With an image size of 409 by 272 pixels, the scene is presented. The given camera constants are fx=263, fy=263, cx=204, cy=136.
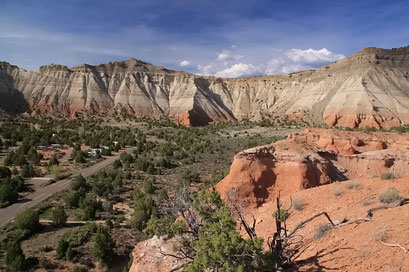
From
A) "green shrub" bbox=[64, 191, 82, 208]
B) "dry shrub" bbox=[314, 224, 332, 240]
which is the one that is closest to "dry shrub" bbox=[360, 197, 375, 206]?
"dry shrub" bbox=[314, 224, 332, 240]

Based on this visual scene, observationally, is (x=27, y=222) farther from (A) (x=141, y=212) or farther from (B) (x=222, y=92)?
(B) (x=222, y=92)

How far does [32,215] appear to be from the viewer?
51.0 ft

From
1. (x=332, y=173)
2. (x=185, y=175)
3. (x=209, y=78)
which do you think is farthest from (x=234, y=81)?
(x=332, y=173)

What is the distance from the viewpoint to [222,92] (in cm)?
8900

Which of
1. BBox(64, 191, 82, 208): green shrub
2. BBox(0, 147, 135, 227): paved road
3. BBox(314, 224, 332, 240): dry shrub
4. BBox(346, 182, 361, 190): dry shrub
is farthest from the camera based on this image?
BBox(64, 191, 82, 208): green shrub

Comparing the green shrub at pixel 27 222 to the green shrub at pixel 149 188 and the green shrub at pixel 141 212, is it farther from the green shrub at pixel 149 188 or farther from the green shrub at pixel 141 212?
the green shrub at pixel 149 188

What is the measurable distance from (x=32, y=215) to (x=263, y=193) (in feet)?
44.2

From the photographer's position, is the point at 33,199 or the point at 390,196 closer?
the point at 390,196

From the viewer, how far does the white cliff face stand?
182 feet

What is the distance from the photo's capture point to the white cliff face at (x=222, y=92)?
55375mm

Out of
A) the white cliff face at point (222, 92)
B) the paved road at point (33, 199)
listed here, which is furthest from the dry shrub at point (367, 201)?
the white cliff face at point (222, 92)

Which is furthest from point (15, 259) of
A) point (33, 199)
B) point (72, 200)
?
point (33, 199)

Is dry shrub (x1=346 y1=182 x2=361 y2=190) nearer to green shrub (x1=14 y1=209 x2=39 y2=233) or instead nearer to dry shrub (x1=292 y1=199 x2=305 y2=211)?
dry shrub (x1=292 y1=199 x2=305 y2=211)

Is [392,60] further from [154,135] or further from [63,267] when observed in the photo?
Answer: [63,267]
